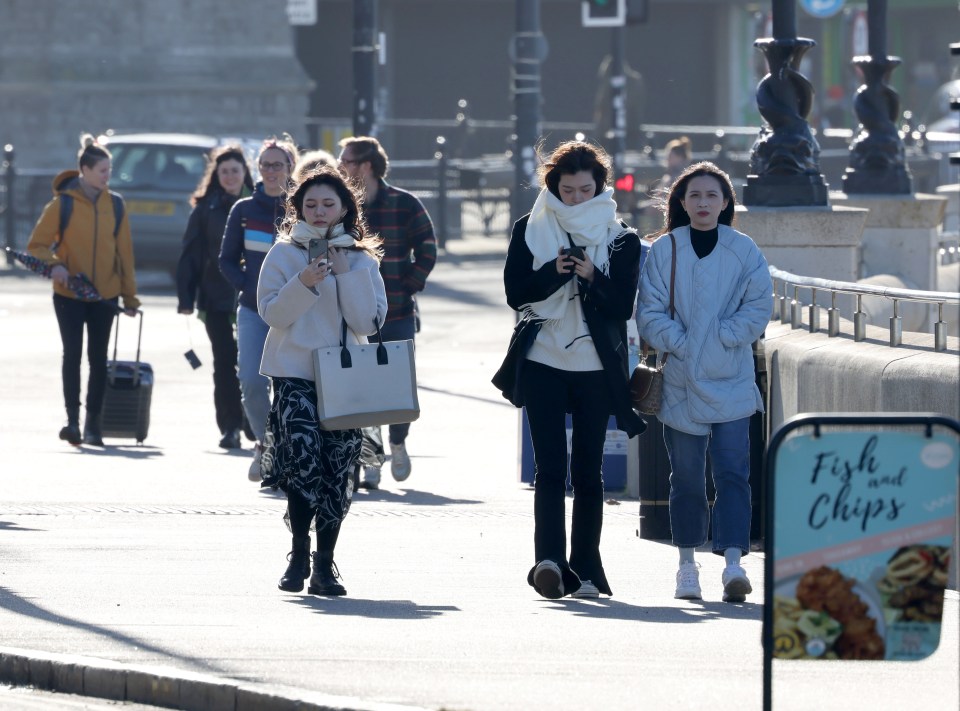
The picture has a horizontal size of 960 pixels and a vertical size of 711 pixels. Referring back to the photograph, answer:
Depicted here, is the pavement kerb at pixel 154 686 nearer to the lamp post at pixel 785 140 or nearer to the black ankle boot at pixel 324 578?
the black ankle boot at pixel 324 578

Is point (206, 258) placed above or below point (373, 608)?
above

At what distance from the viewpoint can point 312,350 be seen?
299 inches

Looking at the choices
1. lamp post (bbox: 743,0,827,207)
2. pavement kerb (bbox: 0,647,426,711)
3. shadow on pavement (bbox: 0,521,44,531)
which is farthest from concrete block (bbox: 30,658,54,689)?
lamp post (bbox: 743,0,827,207)

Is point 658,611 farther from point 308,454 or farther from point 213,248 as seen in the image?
point 213,248

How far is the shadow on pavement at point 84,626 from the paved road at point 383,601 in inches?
0.6

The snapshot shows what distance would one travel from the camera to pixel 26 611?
23.6ft

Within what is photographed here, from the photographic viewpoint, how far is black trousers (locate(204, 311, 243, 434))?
11992 mm

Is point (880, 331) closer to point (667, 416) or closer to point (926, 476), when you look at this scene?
point (667, 416)

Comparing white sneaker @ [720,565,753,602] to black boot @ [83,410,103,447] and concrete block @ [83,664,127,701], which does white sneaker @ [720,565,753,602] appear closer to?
concrete block @ [83,664,127,701]

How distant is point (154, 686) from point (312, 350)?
180 centimetres

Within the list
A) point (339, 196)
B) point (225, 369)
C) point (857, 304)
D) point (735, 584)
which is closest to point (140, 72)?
point (225, 369)

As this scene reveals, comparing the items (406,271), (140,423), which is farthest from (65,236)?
(406,271)

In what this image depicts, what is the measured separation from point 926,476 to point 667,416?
2.45 m

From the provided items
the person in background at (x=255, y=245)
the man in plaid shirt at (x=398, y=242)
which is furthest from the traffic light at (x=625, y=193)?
the man in plaid shirt at (x=398, y=242)
